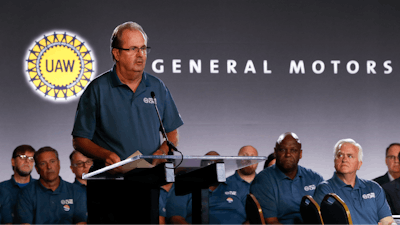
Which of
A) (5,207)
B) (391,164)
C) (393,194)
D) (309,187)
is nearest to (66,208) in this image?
(5,207)

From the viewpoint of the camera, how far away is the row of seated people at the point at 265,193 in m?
3.23

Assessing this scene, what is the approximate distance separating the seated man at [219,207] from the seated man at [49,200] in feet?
2.37

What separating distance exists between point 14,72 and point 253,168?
2.75 metres

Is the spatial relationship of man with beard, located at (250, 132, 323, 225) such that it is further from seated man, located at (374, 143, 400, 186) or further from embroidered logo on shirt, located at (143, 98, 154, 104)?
embroidered logo on shirt, located at (143, 98, 154, 104)

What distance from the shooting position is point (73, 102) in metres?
4.73

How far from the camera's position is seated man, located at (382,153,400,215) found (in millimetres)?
4047

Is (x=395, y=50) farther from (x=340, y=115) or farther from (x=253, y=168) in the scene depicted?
(x=253, y=168)

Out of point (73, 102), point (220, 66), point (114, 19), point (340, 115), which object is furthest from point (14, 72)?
point (340, 115)

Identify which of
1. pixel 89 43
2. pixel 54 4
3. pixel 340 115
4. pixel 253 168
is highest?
pixel 54 4

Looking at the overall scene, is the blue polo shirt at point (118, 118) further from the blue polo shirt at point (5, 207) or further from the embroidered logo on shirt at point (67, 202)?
the blue polo shirt at point (5, 207)

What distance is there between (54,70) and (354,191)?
128 inches

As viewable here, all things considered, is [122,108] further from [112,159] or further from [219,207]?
[219,207]

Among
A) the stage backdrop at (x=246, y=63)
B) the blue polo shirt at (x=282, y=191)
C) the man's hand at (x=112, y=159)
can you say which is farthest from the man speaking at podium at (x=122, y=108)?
the stage backdrop at (x=246, y=63)

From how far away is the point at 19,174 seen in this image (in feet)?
13.3
